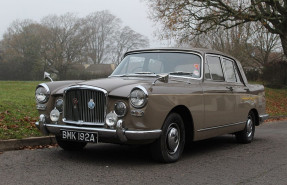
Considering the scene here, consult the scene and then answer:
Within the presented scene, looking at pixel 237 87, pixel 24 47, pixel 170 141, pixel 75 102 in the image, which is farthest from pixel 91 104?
pixel 24 47

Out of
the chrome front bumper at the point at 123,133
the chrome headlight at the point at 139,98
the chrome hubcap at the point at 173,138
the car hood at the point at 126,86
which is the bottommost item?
the chrome hubcap at the point at 173,138

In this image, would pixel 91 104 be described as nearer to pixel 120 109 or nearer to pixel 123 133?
pixel 120 109

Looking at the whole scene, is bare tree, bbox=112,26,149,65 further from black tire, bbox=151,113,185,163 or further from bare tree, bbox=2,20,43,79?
black tire, bbox=151,113,185,163

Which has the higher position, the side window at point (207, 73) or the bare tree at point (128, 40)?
the bare tree at point (128, 40)

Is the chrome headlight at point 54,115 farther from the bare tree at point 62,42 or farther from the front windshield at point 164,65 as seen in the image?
the bare tree at point 62,42

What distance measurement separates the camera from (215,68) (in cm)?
725

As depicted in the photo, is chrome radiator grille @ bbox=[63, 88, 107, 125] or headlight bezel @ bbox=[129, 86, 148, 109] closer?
headlight bezel @ bbox=[129, 86, 148, 109]

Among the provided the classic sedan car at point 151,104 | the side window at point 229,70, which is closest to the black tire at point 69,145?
the classic sedan car at point 151,104

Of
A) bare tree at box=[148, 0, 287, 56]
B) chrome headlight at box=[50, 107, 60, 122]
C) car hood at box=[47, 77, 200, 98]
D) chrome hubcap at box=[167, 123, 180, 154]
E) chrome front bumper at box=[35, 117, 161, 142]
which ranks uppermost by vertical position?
bare tree at box=[148, 0, 287, 56]

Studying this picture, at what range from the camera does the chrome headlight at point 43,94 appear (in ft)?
19.3

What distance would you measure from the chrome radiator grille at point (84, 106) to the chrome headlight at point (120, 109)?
19cm

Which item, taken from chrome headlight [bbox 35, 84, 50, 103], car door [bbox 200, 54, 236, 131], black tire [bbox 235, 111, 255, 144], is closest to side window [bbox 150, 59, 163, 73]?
car door [bbox 200, 54, 236, 131]

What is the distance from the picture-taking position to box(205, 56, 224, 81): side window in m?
7.06

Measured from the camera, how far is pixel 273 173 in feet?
17.1
